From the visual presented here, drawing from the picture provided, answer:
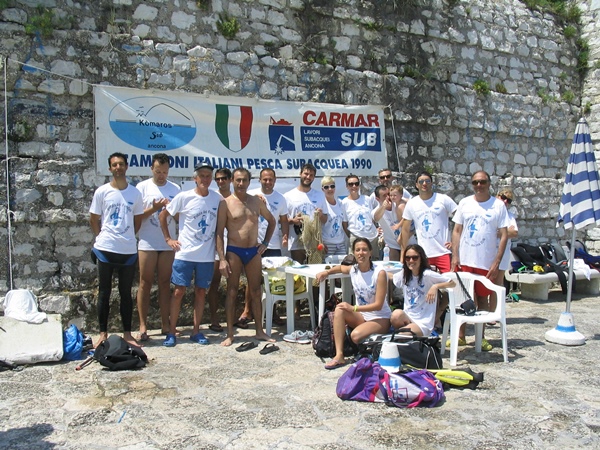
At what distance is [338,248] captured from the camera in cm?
713

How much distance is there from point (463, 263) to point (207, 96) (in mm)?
3666

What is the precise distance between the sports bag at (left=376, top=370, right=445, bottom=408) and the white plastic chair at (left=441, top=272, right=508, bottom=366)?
42.4 inches

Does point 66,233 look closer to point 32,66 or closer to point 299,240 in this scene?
point 32,66

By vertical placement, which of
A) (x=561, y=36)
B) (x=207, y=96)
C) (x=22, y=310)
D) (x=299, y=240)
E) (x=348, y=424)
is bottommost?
(x=348, y=424)

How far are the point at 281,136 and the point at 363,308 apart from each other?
10.9 ft

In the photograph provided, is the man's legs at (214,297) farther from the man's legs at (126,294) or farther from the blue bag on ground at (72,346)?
the blue bag on ground at (72,346)

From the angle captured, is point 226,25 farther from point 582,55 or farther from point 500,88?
point 582,55

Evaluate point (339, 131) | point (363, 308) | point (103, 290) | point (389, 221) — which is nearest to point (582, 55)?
point (339, 131)

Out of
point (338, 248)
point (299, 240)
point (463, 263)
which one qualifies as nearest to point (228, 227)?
point (299, 240)

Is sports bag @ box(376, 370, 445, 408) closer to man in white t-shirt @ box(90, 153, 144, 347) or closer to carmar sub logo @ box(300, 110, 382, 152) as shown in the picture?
man in white t-shirt @ box(90, 153, 144, 347)

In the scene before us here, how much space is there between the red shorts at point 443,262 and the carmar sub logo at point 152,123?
3277mm

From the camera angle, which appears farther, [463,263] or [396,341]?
[463,263]

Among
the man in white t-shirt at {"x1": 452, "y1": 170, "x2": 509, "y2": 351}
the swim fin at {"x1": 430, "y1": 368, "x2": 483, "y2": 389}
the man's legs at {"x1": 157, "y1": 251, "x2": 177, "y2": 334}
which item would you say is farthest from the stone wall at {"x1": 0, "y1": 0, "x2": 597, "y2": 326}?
the swim fin at {"x1": 430, "y1": 368, "x2": 483, "y2": 389}

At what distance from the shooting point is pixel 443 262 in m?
6.74
